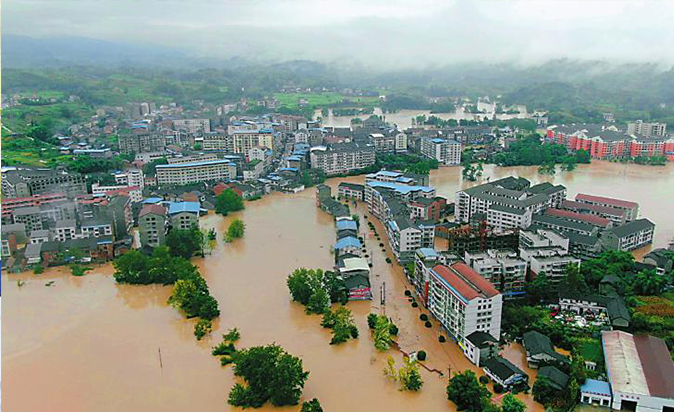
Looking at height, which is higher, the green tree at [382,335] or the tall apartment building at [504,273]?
the tall apartment building at [504,273]

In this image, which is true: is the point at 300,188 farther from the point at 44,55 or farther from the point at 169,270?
the point at 44,55

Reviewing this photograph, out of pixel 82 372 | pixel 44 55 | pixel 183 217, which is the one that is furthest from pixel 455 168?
→ pixel 44 55

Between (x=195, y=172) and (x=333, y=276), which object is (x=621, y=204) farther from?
(x=195, y=172)

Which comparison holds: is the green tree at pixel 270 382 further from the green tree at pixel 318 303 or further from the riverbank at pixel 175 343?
the green tree at pixel 318 303

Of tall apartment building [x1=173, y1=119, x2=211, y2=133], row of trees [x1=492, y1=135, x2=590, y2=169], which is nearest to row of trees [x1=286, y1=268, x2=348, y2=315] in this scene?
row of trees [x1=492, y1=135, x2=590, y2=169]

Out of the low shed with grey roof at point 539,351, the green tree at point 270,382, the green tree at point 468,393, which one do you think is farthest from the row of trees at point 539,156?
the green tree at point 270,382

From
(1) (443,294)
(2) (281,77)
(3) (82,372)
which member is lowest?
(3) (82,372)

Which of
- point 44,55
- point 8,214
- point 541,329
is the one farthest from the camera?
point 44,55

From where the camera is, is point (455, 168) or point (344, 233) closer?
point (344, 233)
